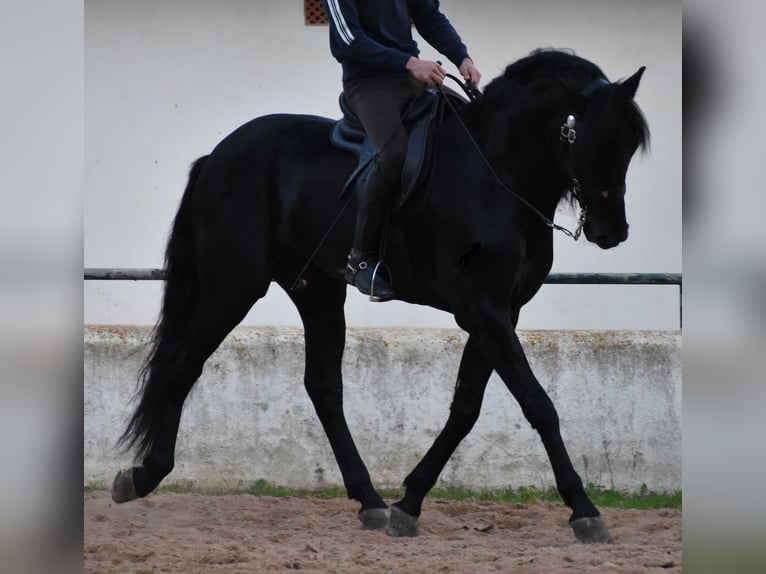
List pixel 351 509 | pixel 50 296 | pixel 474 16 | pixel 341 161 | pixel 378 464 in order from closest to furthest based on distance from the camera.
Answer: pixel 50 296 < pixel 341 161 < pixel 351 509 < pixel 378 464 < pixel 474 16

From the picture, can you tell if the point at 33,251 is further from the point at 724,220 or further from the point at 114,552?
the point at 114,552

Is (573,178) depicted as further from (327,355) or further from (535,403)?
(327,355)

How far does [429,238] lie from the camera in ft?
14.4

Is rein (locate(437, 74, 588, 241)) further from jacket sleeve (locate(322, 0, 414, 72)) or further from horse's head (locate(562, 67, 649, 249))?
jacket sleeve (locate(322, 0, 414, 72))

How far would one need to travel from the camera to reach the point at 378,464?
229 inches

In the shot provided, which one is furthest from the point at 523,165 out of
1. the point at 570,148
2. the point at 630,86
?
the point at 630,86

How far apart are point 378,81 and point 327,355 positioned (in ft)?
4.29

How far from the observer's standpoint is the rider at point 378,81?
14.1 feet

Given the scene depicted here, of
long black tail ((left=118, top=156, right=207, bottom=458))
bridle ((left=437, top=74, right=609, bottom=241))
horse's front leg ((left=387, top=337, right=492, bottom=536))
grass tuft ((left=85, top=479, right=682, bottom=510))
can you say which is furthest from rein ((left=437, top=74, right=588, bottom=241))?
grass tuft ((left=85, top=479, right=682, bottom=510))

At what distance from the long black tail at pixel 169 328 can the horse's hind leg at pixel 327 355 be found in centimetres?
43

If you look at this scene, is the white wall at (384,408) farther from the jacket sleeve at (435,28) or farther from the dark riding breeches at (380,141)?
the jacket sleeve at (435,28)

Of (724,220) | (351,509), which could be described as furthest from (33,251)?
(351,509)

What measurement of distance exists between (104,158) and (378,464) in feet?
9.41

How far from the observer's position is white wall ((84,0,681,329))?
7039 mm
